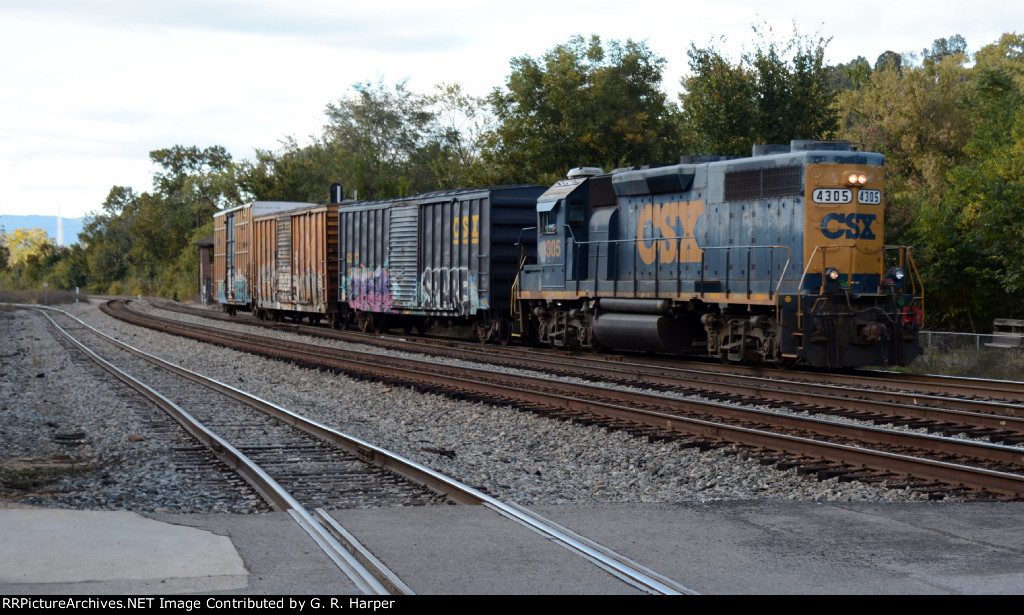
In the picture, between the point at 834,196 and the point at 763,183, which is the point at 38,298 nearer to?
the point at 763,183

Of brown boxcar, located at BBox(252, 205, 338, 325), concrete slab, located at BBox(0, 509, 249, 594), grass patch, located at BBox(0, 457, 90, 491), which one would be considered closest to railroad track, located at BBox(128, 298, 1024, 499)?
concrete slab, located at BBox(0, 509, 249, 594)

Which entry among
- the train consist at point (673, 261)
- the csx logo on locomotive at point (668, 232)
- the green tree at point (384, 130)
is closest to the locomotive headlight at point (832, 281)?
the train consist at point (673, 261)

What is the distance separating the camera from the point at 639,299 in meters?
18.0

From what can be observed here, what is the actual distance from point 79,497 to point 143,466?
1538 millimetres

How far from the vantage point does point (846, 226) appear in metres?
15.2

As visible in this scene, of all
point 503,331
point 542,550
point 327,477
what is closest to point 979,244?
point 503,331

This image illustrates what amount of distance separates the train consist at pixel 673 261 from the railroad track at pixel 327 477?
7686mm

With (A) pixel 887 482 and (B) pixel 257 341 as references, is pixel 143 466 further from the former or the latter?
(B) pixel 257 341

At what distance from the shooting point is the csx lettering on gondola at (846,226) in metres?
15.1

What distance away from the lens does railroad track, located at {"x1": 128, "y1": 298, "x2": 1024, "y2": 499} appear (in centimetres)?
786

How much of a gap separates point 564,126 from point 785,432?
27501mm

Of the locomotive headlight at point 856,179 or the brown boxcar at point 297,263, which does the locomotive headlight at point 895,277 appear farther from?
the brown boxcar at point 297,263

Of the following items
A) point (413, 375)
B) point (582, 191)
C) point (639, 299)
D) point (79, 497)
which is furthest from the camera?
point (582, 191)
